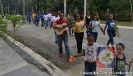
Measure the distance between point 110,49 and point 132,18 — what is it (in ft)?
85.9

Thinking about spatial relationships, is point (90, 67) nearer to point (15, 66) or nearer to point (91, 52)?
point (91, 52)

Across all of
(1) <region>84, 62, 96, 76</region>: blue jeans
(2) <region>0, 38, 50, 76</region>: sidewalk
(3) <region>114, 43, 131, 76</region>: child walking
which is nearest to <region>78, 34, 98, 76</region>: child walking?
(1) <region>84, 62, 96, 76</region>: blue jeans

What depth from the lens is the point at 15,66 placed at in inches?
264

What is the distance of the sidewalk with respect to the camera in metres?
5.99

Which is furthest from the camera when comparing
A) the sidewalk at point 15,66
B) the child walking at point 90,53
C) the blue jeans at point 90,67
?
the sidewalk at point 15,66

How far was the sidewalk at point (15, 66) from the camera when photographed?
5.99 m

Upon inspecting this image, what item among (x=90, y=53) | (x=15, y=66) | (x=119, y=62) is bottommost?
(x=15, y=66)

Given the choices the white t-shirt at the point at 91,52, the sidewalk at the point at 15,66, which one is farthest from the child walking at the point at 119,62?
the sidewalk at the point at 15,66

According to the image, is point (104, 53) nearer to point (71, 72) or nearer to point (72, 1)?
point (71, 72)

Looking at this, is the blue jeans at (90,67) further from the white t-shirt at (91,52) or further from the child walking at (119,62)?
the child walking at (119,62)

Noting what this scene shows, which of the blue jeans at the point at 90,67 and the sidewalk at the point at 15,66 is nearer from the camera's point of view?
the blue jeans at the point at 90,67

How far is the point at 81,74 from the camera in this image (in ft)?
20.7

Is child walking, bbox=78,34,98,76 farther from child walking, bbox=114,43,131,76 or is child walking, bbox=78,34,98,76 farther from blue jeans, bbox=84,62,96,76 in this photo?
child walking, bbox=114,43,131,76

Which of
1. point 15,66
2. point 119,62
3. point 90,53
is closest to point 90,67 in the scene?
point 90,53
